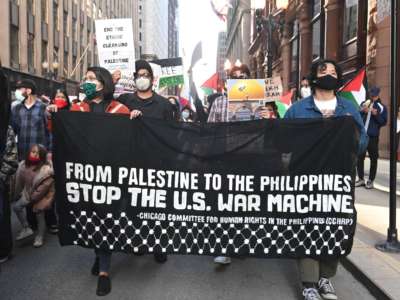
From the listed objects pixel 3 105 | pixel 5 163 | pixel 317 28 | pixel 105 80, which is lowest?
pixel 5 163

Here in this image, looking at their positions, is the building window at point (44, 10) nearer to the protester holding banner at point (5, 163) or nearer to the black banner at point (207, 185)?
the protester holding banner at point (5, 163)

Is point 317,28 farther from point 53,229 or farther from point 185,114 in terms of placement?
point 53,229

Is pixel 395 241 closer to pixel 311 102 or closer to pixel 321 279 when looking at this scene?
pixel 321 279

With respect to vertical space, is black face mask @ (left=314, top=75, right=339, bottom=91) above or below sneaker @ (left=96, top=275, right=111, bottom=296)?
above

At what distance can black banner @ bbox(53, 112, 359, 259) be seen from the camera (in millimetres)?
4105

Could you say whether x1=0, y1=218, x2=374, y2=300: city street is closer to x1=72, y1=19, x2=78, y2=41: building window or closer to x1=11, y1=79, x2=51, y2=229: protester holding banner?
x1=11, y1=79, x2=51, y2=229: protester holding banner

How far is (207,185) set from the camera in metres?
4.22

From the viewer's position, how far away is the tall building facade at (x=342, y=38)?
49.4ft

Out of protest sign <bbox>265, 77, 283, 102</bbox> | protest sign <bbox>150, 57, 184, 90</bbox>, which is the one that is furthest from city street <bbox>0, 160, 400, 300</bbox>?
protest sign <bbox>150, 57, 184, 90</bbox>

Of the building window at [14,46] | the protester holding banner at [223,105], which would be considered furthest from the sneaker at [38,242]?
the building window at [14,46]

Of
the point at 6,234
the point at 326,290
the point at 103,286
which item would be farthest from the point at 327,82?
the point at 6,234

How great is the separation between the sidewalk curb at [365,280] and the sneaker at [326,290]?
1.22 ft

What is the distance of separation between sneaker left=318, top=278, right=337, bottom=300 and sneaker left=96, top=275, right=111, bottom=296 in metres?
1.72

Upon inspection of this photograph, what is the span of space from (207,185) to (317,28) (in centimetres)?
2122
